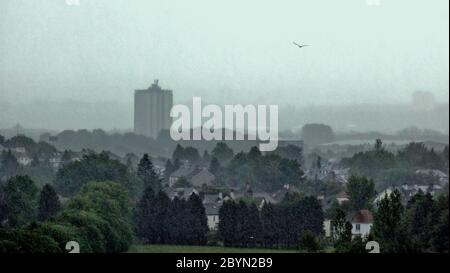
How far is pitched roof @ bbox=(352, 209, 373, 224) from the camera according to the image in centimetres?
2062

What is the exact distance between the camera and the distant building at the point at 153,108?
770 inches

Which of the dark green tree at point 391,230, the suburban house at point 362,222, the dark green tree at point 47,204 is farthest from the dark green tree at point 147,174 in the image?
the dark green tree at point 391,230

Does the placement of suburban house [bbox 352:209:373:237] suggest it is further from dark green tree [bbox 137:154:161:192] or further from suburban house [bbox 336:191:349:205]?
dark green tree [bbox 137:154:161:192]

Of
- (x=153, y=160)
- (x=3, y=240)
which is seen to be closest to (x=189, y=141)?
(x=153, y=160)

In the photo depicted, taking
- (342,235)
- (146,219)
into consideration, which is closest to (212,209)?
(146,219)

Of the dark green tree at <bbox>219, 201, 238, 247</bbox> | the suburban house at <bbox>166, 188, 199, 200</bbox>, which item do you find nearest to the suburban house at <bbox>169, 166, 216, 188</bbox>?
the suburban house at <bbox>166, 188, 199, 200</bbox>

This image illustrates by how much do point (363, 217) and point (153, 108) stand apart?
13.0ft

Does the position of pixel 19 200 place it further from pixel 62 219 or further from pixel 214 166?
pixel 214 166

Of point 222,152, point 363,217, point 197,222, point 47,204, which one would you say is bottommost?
point 197,222

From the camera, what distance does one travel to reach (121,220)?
20547 mm

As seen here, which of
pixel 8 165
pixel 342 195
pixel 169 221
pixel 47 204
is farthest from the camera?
pixel 8 165

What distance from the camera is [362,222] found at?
20.5 m

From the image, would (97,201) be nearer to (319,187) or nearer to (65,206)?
(65,206)

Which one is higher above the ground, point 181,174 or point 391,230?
point 181,174
